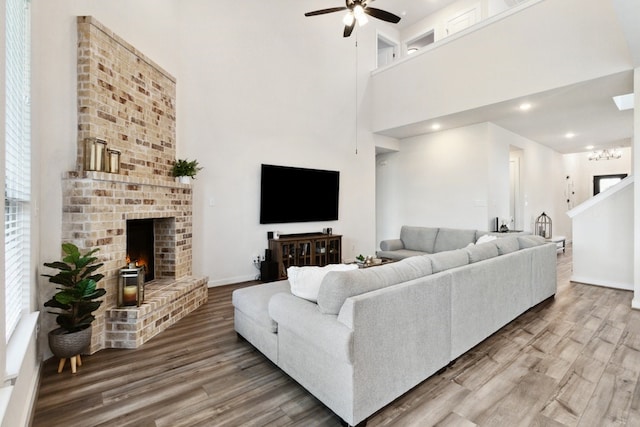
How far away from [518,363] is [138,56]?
4455 mm

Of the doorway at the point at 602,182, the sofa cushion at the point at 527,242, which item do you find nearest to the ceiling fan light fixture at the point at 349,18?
the sofa cushion at the point at 527,242

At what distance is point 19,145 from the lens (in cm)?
194

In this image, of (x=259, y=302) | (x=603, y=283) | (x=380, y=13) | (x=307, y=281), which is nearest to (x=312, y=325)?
(x=307, y=281)

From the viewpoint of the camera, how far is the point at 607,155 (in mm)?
9930

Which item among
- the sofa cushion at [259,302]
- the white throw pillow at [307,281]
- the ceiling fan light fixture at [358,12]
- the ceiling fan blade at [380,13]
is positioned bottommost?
the sofa cushion at [259,302]

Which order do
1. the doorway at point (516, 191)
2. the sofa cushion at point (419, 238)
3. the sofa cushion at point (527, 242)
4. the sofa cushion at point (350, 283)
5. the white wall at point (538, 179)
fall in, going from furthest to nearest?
the doorway at point (516, 191)
the white wall at point (538, 179)
the sofa cushion at point (419, 238)
the sofa cushion at point (527, 242)
the sofa cushion at point (350, 283)

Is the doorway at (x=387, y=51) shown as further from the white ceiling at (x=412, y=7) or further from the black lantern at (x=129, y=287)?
the black lantern at (x=129, y=287)

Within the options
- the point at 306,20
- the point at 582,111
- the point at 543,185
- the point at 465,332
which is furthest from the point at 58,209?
the point at 543,185

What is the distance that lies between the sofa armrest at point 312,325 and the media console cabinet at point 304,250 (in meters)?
2.72

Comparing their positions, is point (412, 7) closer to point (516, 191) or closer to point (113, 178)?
point (516, 191)

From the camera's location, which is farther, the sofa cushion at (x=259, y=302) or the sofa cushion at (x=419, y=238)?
the sofa cushion at (x=419, y=238)

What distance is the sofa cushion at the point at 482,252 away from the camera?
2656 millimetres

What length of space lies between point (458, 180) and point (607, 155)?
7.70m

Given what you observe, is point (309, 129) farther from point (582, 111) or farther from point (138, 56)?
point (582, 111)
